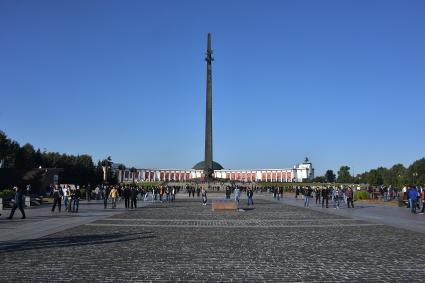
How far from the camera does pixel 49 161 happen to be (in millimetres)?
107938

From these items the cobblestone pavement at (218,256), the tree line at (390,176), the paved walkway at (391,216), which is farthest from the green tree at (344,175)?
the cobblestone pavement at (218,256)

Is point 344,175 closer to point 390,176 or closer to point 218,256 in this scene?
point 390,176

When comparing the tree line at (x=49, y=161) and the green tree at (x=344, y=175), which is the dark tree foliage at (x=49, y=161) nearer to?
the tree line at (x=49, y=161)

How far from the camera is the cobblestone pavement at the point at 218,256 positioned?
926 cm

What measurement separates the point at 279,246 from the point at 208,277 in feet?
17.0

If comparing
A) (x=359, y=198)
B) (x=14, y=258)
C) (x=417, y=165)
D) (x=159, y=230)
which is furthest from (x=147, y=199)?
(x=417, y=165)

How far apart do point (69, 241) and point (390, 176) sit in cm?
13306

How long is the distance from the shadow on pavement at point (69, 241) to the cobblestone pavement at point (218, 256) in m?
0.03

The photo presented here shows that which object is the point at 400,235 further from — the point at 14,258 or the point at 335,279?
the point at 14,258

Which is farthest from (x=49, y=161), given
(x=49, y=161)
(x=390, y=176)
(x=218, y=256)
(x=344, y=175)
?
(x=344, y=175)

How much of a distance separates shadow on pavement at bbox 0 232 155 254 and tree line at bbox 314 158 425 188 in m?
79.7

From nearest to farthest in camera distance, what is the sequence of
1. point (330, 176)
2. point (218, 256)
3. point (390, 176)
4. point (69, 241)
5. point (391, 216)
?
point (218, 256) → point (69, 241) → point (391, 216) → point (390, 176) → point (330, 176)

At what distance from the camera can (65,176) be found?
96.0 m

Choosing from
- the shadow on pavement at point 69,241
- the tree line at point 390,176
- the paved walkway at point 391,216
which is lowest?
the paved walkway at point 391,216
